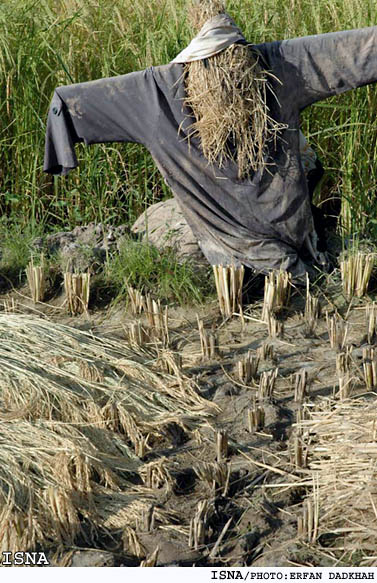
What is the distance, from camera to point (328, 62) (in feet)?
14.2

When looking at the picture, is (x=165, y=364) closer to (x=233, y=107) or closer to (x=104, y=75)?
(x=233, y=107)

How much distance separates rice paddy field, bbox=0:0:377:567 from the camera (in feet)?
9.50

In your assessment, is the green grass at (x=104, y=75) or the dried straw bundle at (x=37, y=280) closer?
the dried straw bundle at (x=37, y=280)

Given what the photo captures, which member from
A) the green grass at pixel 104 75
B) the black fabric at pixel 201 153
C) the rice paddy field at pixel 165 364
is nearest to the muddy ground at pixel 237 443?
the rice paddy field at pixel 165 364

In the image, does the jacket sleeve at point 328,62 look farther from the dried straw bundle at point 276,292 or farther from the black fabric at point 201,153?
the dried straw bundle at point 276,292

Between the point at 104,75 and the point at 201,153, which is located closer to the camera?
the point at 201,153

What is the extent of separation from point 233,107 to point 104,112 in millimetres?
702

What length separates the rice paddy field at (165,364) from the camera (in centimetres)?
290

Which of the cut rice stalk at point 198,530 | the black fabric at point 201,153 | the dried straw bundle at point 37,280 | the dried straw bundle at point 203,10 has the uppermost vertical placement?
the dried straw bundle at point 203,10

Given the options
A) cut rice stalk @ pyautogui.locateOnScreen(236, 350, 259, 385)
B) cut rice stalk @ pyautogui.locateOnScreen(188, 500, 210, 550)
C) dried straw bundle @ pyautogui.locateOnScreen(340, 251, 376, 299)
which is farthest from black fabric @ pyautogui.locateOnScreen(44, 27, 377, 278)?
cut rice stalk @ pyautogui.locateOnScreen(188, 500, 210, 550)

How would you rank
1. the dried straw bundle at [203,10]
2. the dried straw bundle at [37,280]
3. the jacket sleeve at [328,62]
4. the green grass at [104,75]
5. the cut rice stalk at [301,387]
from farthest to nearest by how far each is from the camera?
the green grass at [104,75] → the dried straw bundle at [37,280] → the dried straw bundle at [203,10] → the jacket sleeve at [328,62] → the cut rice stalk at [301,387]

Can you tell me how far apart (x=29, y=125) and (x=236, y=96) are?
1597 mm

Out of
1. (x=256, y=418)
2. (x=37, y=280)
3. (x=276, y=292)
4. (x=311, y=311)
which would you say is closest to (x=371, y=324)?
(x=311, y=311)

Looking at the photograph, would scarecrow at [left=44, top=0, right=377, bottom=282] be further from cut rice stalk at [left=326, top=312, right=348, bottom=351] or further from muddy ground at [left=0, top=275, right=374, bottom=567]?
cut rice stalk at [left=326, top=312, right=348, bottom=351]
